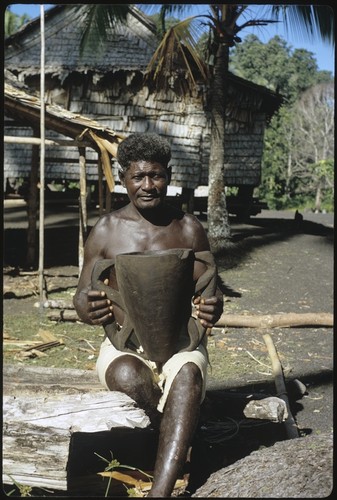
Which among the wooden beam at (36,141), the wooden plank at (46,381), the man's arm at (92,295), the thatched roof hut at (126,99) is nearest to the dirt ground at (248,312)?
the wooden plank at (46,381)

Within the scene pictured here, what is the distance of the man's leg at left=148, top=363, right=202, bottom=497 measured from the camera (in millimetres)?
2651

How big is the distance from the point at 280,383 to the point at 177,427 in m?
2.39

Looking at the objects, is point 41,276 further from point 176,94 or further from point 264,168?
point 264,168

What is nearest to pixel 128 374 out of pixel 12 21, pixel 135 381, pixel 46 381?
pixel 135 381

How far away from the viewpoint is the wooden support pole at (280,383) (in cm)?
402

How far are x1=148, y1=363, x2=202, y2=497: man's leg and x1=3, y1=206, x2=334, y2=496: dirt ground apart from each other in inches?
46.9

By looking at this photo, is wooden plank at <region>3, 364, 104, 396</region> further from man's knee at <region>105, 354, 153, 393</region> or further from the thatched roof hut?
the thatched roof hut

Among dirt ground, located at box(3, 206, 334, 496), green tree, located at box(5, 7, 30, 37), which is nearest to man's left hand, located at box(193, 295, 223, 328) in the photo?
dirt ground, located at box(3, 206, 334, 496)

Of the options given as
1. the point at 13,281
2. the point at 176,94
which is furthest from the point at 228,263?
the point at 176,94

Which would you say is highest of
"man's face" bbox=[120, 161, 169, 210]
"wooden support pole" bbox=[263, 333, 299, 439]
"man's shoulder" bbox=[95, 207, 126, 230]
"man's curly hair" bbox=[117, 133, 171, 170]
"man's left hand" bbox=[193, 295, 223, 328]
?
"man's curly hair" bbox=[117, 133, 171, 170]

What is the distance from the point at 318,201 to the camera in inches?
1202

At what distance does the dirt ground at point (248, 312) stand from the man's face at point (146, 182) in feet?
5.36

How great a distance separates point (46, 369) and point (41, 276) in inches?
145

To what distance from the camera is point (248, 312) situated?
8.09 meters
